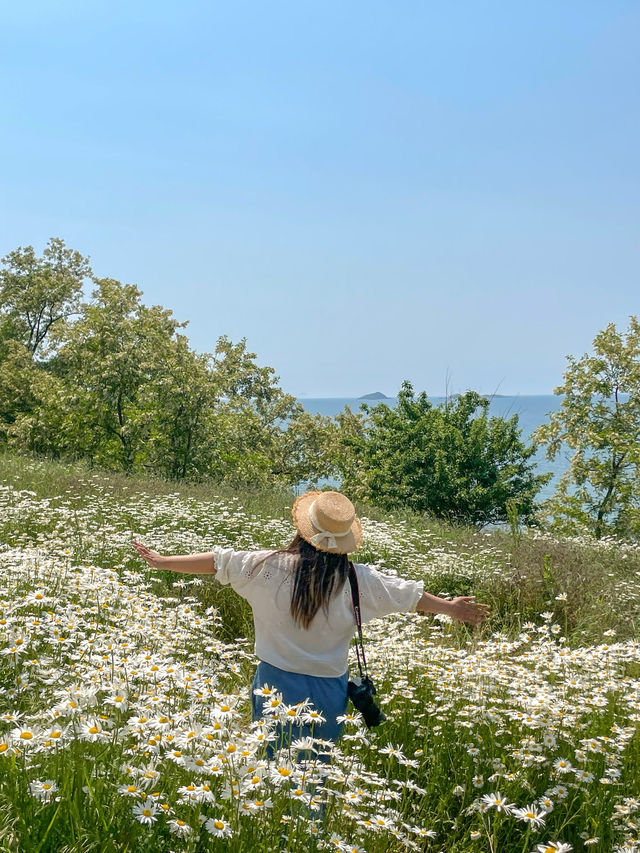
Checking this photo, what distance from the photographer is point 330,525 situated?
3709 mm

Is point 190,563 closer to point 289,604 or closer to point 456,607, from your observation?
point 289,604

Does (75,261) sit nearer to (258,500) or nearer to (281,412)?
(281,412)

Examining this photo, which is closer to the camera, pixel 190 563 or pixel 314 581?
pixel 314 581

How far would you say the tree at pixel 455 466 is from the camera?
18688mm

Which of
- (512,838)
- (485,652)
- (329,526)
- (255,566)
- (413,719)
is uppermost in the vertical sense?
(329,526)

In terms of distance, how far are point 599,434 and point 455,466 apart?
13.8 feet

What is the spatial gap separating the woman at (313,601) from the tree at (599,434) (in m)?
16.0

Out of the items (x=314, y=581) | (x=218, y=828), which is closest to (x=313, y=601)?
(x=314, y=581)

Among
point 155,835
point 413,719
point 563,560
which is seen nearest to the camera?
point 155,835

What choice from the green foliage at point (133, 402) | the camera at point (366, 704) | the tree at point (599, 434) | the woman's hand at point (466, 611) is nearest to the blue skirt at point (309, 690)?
the camera at point (366, 704)

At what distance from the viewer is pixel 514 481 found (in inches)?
790

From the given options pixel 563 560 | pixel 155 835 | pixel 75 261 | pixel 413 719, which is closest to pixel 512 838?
pixel 413 719

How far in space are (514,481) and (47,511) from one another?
553 inches

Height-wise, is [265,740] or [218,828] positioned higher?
[265,740]
